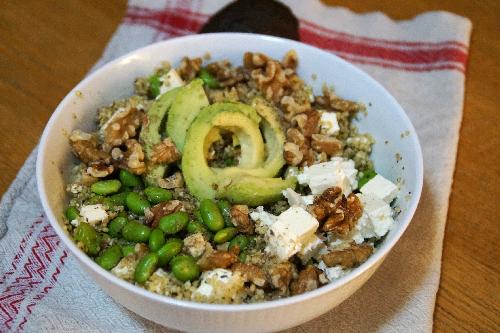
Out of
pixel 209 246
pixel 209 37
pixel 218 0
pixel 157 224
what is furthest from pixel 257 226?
pixel 218 0

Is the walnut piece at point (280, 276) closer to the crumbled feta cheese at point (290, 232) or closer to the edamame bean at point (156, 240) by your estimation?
the crumbled feta cheese at point (290, 232)

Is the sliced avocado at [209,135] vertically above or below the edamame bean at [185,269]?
above

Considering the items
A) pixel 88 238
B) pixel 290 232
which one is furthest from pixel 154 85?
pixel 290 232

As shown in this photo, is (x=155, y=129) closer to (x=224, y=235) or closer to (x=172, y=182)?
(x=172, y=182)

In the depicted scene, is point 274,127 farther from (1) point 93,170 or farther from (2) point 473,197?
(2) point 473,197

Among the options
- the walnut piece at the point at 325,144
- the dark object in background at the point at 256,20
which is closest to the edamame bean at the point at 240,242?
the walnut piece at the point at 325,144

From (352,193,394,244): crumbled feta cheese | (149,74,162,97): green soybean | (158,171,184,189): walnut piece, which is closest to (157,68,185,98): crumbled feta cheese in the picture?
(149,74,162,97): green soybean
